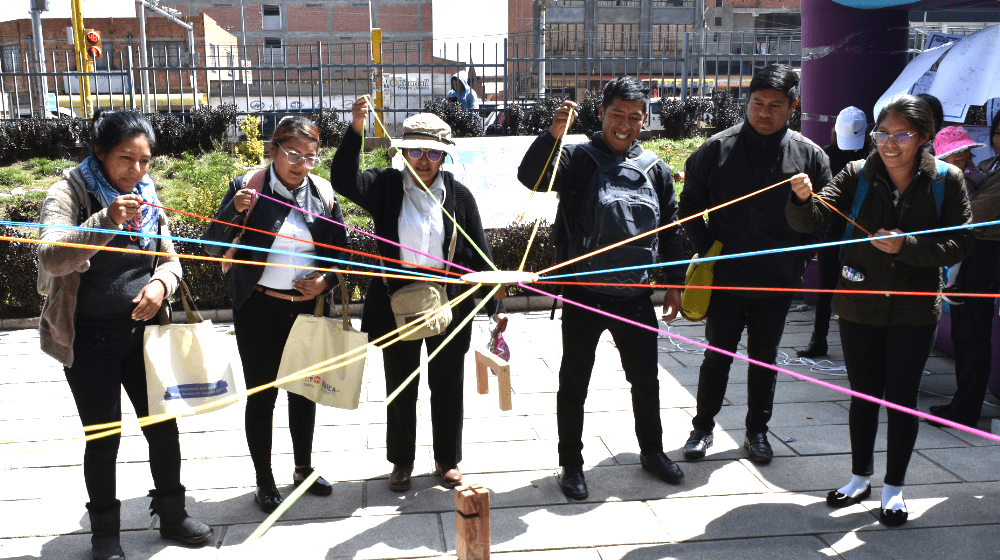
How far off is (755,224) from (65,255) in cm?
301

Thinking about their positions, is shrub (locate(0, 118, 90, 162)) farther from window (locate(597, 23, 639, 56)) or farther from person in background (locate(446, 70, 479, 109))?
window (locate(597, 23, 639, 56))

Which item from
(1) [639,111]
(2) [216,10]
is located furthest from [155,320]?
(2) [216,10]

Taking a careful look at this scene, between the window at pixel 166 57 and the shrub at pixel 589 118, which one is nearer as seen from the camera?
the shrub at pixel 589 118

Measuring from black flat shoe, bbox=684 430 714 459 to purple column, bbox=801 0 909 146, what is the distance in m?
3.82

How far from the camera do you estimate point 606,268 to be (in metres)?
3.70

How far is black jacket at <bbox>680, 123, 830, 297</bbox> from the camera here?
3.99m

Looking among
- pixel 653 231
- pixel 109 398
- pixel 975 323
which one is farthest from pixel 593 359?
pixel 975 323

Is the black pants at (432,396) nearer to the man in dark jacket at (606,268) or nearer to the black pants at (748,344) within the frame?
the man in dark jacket at (606,268)

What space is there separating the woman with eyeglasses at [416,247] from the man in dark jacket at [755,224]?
1.17 meters

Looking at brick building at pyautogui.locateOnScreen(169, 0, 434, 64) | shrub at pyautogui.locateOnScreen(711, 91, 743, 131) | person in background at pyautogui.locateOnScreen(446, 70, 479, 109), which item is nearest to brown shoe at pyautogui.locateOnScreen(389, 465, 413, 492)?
person in background at pyautogui.locateOnScreen(446, 70, 479, 109)

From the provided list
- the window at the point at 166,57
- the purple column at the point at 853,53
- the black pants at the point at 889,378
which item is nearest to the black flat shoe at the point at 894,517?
the black pants at the point at 889,378

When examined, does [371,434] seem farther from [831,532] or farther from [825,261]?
[825,261]

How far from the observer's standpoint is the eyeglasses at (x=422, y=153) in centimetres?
363

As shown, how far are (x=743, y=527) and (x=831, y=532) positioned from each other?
36 centimetres
